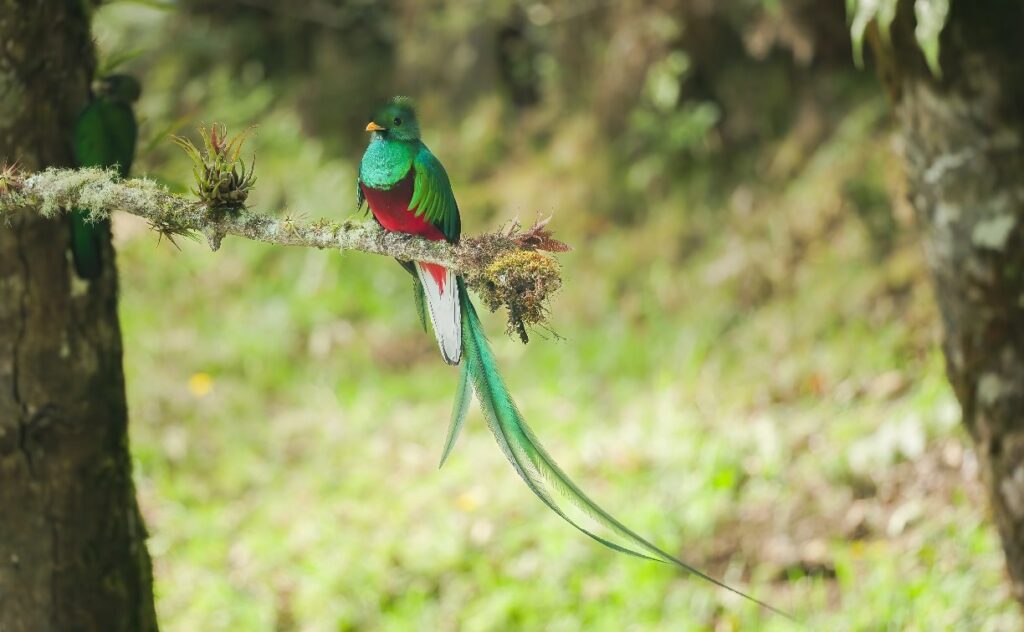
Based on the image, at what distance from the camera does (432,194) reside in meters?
1.54

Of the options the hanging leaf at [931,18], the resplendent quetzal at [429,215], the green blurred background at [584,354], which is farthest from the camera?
the green blurred background at [584,354]

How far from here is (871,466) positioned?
3854 mm

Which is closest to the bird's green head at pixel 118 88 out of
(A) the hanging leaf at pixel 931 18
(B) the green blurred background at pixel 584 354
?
(B) the green blurred background at pixel 584 354

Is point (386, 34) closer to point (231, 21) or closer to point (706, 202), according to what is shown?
point (231, 21)

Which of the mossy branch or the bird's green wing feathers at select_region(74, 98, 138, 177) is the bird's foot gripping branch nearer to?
the mossy branch

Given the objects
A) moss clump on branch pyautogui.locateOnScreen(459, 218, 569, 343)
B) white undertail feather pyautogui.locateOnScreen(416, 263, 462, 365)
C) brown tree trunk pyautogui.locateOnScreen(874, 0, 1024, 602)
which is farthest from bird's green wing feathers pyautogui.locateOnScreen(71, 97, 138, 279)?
brown tree trunk pyautogui.locateOnScreen(874, 0, 1024, 602)

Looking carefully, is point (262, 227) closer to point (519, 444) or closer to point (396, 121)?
point (396, 121)

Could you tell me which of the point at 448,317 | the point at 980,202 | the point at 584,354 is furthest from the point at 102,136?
the point at 584,354

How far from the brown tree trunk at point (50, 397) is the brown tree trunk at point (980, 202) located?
188 cm

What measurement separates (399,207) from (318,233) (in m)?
0.13

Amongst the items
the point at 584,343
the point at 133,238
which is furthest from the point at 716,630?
the point at 133,238

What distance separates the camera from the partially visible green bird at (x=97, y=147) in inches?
77.2

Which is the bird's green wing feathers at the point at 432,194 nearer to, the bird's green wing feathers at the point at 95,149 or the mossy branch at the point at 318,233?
the mossy branch at the point at 318,233

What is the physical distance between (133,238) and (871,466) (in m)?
4.72
